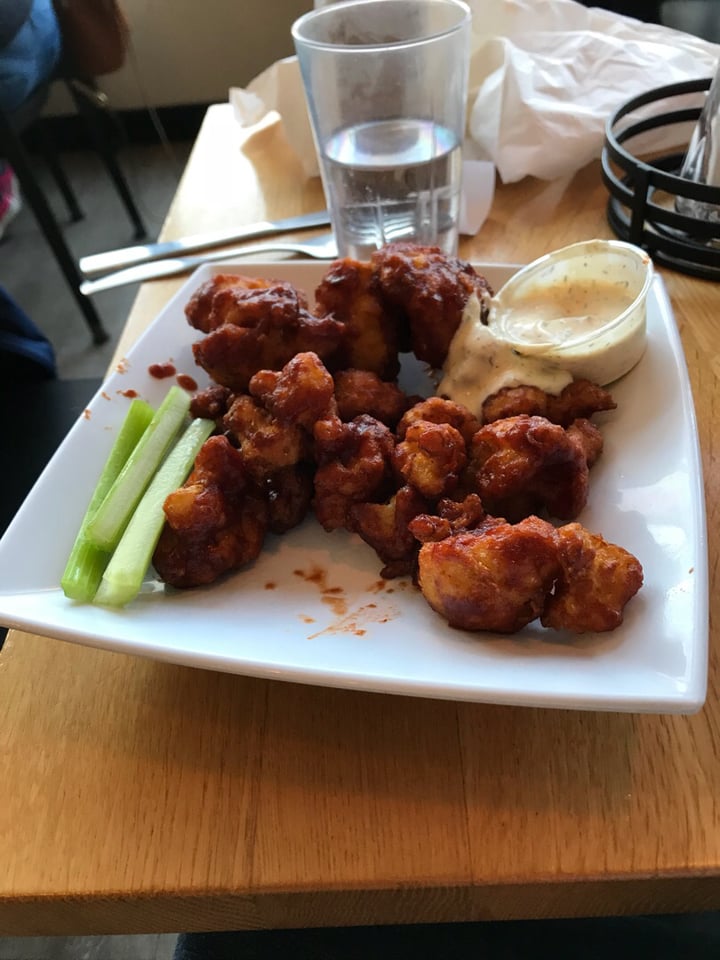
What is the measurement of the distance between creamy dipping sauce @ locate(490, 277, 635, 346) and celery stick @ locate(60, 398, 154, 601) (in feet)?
1.47

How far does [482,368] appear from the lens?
90 cm

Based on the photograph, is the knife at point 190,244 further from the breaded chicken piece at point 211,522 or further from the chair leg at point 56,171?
the chair leg at point 56,171

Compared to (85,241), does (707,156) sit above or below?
above

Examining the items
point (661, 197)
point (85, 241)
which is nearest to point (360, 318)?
point (661, 197)

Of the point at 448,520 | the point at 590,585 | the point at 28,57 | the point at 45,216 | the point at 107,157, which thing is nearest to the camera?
the point at 590,585

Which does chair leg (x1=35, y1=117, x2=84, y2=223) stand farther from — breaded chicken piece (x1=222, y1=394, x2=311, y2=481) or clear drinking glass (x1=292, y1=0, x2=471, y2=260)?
breaded chicken piece (x1=222, y1=394, x2=311, y2=481)

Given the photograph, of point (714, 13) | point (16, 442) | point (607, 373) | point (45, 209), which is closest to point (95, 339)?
point (45, 209)

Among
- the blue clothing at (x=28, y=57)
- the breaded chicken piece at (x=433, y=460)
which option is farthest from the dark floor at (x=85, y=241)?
the breaded chicken piece at (x=433, y=460)

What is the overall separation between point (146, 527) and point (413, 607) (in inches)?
11.2

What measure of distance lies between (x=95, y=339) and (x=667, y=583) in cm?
272

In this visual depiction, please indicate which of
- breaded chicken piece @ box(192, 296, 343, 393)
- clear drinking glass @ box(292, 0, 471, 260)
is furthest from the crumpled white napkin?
breaded chicken piece @ box(192, 296, 343, 393)

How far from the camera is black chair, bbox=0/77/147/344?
8.54 ft

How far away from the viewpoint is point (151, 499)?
2.73ft

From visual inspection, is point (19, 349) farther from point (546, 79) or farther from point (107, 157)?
point (107, 157)
